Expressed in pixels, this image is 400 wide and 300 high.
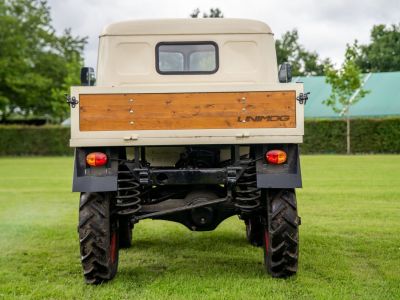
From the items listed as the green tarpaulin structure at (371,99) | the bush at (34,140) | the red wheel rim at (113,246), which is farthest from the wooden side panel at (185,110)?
the green tarpaulin structure at (371,99)

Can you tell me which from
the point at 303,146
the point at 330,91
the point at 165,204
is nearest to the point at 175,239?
the point at 165,204

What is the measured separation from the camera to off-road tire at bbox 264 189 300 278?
761 centimetres

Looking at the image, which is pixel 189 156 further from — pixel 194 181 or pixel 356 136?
pixel 356 136

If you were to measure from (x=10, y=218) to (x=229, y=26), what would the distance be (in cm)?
676

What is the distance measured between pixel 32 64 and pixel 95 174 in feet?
200

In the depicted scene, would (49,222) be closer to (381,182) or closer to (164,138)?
(164,138)

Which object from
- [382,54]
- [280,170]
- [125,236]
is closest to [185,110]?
[280,170]

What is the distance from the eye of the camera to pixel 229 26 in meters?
9.20

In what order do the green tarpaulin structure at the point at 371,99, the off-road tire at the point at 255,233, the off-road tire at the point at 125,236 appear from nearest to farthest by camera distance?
the off-road tire at the point at 125,236
the off-road tire at the point at 255,233
the green tarpaulin structure at the point at 371,99

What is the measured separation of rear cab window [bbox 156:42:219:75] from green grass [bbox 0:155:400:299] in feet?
7.12

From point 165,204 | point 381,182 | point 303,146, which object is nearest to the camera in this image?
point 165,204

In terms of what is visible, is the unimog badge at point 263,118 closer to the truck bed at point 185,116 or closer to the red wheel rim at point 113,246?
the truck bed at point 185,116

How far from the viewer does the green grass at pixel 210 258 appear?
7.15 m

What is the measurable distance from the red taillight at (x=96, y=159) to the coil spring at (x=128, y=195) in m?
0.20
